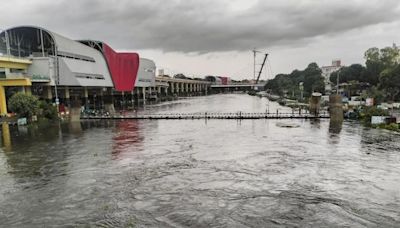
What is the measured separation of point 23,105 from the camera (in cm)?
5044

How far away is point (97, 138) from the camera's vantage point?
38312 millimetres

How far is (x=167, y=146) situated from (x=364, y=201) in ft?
65.8

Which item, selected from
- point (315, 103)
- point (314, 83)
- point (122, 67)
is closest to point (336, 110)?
point (315, 103)

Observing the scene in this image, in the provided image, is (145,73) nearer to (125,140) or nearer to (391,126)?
(125,140)

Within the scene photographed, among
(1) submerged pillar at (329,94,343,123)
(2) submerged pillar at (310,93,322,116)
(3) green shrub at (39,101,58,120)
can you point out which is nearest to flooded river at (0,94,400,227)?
(1) submerged pillar at (329,94,343,123)

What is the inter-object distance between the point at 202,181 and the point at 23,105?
42.3 meters

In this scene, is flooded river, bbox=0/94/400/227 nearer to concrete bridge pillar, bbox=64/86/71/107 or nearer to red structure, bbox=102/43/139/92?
concrete bridge pillar, bbox=64/86/71/107

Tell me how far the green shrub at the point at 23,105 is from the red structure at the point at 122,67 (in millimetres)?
40332

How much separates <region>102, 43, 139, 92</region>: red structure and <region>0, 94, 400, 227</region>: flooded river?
190 ft

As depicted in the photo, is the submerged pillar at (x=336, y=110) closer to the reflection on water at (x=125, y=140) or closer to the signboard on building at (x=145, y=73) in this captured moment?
the reflection on water at (x=125, y=140)

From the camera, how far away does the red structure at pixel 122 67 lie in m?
92.4

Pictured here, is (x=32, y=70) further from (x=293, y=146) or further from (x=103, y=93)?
(x=293, y=146)

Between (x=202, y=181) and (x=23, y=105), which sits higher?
(x=23, y=105)

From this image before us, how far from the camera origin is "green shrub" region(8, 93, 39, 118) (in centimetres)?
5016
